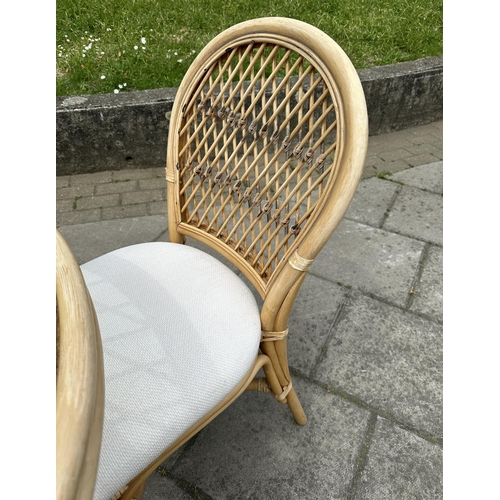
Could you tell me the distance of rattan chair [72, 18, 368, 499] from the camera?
85 cm

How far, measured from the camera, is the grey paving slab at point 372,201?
7.89ft

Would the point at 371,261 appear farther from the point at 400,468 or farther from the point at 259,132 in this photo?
the point at 259,132

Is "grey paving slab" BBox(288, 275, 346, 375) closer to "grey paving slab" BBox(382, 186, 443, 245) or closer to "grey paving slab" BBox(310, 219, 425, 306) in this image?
"grey paving slab" BBox(310, 219, 425, 306)

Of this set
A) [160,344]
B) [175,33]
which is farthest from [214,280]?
[175,33]

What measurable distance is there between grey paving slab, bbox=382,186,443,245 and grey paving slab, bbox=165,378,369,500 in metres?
1.18

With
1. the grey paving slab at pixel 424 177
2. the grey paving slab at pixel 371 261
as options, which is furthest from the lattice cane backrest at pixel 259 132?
the grey paving slab at pixel 424 177

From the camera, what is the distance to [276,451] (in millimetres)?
1374

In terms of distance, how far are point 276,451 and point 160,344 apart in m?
0.68

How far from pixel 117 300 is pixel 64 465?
2.16 feet

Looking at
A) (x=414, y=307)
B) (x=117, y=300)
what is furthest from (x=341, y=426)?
(x=117, y=300)

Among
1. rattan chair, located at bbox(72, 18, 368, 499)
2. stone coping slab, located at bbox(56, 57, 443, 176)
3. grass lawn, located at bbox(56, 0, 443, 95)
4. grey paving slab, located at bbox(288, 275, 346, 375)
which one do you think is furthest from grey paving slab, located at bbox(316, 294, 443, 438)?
grass lawn, located at bbox(56, 0, 443, 95)

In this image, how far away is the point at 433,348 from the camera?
1.70 meters

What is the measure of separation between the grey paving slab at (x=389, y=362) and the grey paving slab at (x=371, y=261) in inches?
4.9
